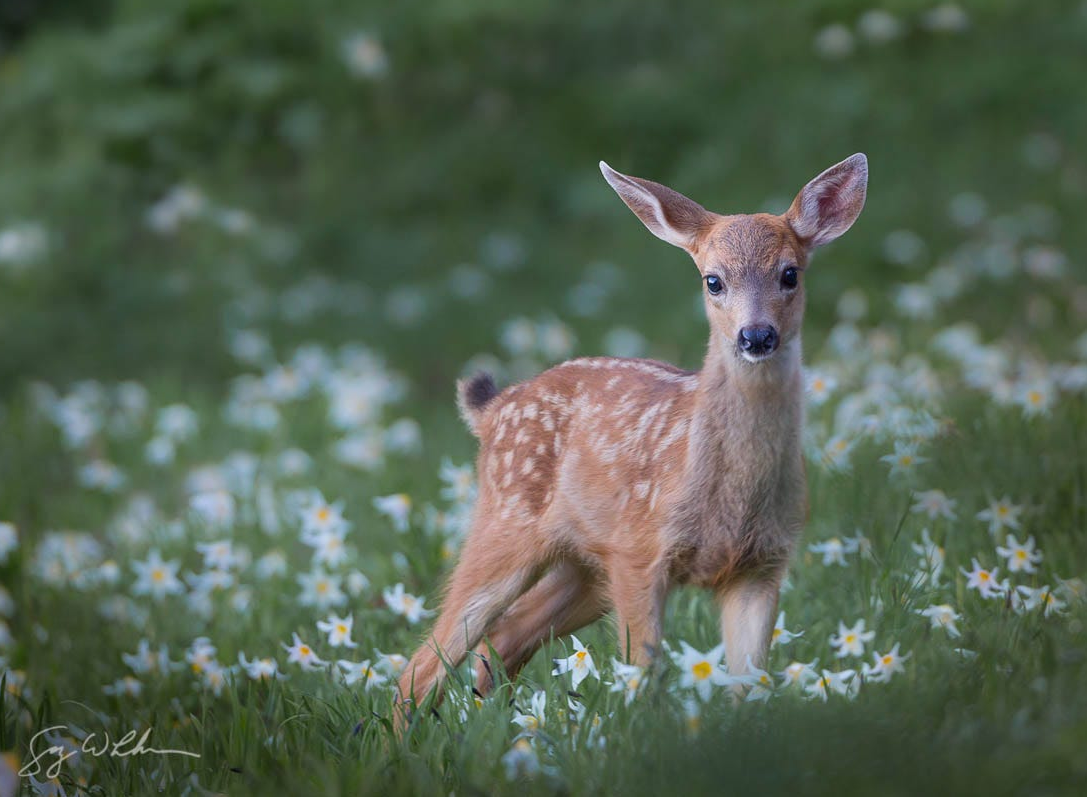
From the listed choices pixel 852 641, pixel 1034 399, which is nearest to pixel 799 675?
pixel 852 641

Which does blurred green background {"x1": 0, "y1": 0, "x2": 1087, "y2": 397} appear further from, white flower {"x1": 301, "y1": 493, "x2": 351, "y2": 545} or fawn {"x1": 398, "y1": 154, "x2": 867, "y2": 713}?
fawn {"x1": 398, "y1": 154, "x2": 867, "y2": 713}

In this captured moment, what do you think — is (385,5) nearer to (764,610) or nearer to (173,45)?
(173,45)

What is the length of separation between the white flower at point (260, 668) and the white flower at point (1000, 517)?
2336 millimetres

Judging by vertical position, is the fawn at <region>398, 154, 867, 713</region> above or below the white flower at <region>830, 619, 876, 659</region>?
above

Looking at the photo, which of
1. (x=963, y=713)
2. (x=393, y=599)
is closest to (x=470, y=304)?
(x=393, y=599)

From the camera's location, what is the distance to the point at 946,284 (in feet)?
29.1

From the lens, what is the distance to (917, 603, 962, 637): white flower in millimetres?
4027

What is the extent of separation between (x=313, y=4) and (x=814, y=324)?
16.1 ft

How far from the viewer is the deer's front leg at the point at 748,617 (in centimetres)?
403

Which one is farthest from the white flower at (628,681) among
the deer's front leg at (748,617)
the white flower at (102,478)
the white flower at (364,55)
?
the white flower at (364,55)

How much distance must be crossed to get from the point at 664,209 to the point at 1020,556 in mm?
1526
